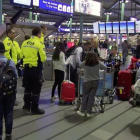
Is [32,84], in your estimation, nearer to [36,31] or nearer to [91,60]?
[36,31]

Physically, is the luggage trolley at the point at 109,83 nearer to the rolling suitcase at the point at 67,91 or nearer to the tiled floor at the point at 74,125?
the tiled floor at the point at 74,125

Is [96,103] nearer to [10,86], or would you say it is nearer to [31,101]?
[31,101]

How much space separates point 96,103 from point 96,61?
43.9 inches

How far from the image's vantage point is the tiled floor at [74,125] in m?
3.53

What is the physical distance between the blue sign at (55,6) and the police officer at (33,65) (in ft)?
13.8

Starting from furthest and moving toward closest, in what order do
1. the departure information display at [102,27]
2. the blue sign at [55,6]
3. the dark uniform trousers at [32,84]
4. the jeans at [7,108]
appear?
the departure information display at [102,27] < the blue sign at [55,6] < the dark uniform trousers at [32,84] < the jeans at [7,108]

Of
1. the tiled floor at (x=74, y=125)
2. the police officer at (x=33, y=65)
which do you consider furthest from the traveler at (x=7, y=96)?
the police officer at (x=33, y=65)

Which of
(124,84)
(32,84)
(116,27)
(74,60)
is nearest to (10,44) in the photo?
(32,84)

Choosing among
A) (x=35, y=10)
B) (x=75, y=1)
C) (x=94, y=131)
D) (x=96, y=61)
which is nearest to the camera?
(x=94, y=131)

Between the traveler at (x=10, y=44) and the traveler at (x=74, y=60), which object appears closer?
the traveler at (x=10, y=44)

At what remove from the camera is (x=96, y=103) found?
502cm

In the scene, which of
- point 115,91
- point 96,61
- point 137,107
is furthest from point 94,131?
point 115,91

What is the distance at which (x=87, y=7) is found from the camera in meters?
11.0

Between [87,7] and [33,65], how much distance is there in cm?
742
